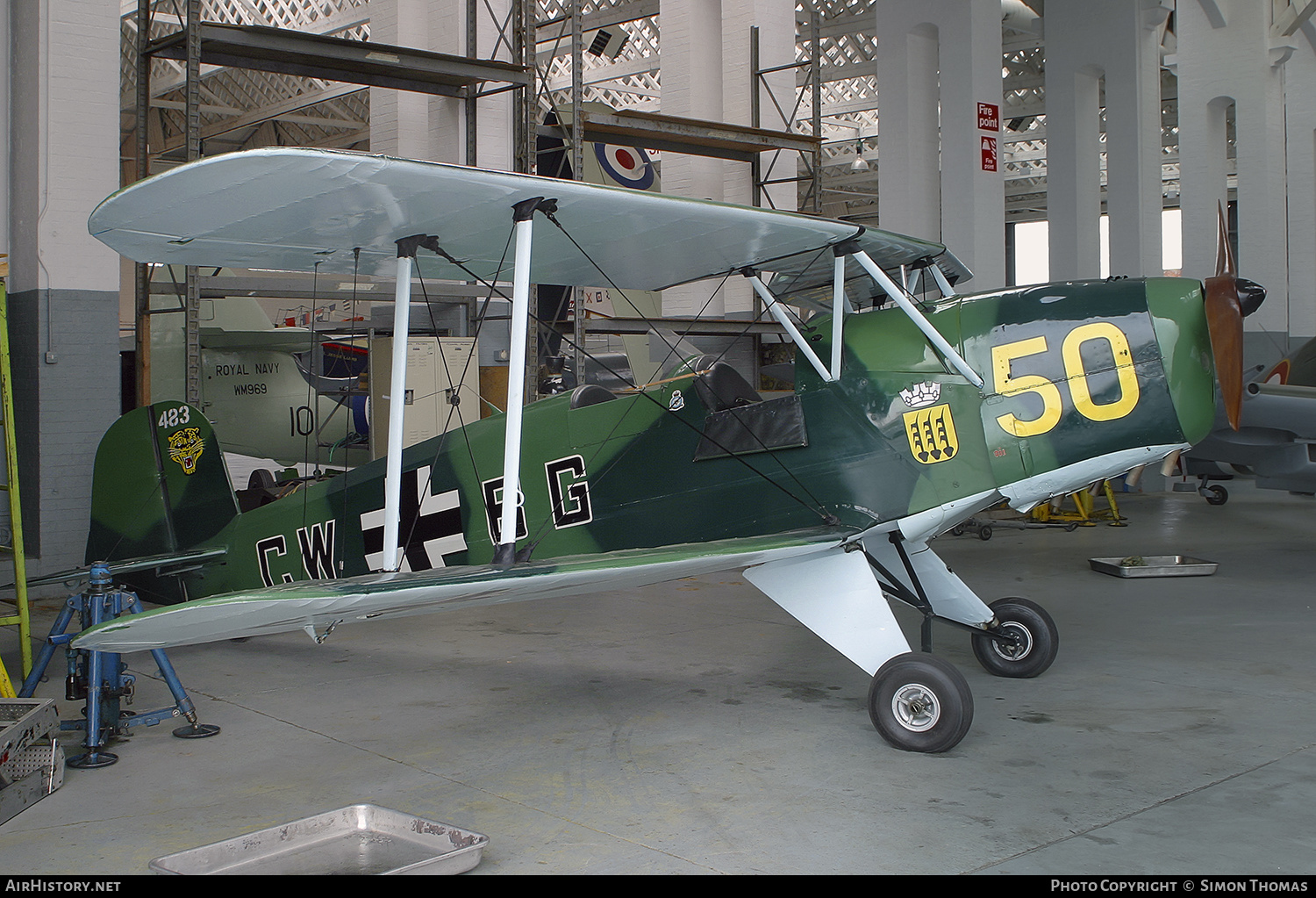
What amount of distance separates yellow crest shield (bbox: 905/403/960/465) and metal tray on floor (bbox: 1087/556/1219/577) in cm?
482

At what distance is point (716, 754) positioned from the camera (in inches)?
163

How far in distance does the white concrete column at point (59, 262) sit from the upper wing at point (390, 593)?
5.17 metres

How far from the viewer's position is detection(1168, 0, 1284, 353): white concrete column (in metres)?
16.3

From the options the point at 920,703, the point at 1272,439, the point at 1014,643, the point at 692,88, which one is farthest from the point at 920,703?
the point at 692,88

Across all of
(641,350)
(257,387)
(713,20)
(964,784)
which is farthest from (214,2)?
(964,784)

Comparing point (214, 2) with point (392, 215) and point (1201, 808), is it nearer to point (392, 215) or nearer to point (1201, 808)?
point (392, 215)

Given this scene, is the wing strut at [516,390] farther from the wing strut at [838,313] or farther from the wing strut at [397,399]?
the wing strut at [838,313]

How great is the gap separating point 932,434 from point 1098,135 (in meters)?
12.7

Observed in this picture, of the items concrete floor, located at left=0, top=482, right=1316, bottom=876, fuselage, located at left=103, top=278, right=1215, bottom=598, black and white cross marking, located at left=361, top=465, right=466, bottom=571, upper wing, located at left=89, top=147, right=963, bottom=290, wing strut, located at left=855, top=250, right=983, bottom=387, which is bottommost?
concrete floor, located at left=0, top=482, right=1316, bottom=876

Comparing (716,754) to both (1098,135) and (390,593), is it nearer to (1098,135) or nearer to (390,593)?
(390,593)

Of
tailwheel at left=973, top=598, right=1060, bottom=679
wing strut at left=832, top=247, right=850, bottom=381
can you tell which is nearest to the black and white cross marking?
wing strut at left=832, top=247, right=850, bottom=381

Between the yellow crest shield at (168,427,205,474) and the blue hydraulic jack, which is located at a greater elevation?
the yellow crest shield at (168,427,205,474)

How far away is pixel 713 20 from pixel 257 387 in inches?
320

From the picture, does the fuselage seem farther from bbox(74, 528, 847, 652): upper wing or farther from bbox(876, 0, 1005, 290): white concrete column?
bbox(876, 0, 1005, 290): white concrete column
